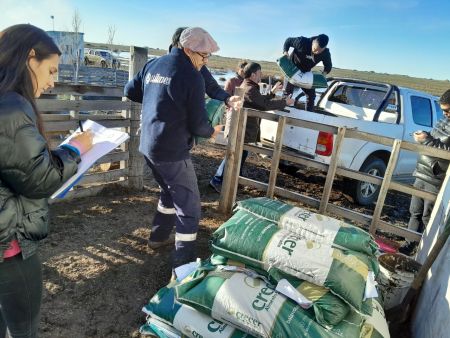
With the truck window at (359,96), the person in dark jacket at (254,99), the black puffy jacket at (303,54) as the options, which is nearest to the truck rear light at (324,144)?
the person in dark jacket at (254,99)

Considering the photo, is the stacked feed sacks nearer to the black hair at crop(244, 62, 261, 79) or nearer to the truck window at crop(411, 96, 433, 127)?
the black hair at crop(244, 62, 261, 79)

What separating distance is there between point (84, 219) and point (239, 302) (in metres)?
2.81

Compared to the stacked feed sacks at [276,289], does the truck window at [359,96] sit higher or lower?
higher

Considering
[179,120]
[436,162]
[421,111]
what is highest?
[421,111]

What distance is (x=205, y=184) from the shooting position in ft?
20.4

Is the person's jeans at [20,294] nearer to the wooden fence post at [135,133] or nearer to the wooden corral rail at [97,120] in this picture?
the wooden corral rail at [97,120]

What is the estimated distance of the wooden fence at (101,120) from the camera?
4.70 meters

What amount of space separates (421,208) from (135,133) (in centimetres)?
379

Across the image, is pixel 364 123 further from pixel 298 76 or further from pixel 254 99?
pixel 254 99

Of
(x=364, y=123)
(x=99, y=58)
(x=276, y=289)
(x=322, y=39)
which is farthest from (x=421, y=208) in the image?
(x=99, y=58)

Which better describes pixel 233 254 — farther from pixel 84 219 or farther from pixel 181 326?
pixel 84 219

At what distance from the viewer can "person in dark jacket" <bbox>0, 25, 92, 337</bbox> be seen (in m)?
1.48

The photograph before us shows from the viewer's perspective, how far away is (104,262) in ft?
12.1

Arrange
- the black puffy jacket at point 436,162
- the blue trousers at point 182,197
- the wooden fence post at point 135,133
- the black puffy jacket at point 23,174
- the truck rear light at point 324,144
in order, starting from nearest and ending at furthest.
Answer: the black puffy jacket at point 23,174
the blue trousers at point 182,197
the black puffy jacket at point 436,162
the wooden fence post at point 135,133
the truck rear light at point 324,144
